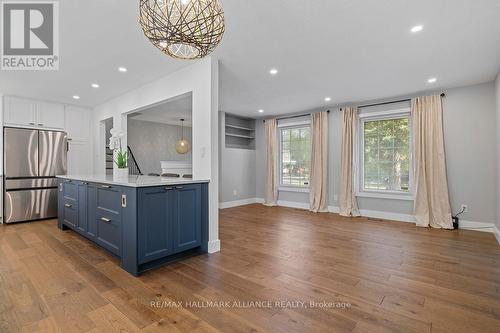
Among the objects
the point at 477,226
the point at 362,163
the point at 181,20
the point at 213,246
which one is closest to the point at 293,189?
the point at 362,163

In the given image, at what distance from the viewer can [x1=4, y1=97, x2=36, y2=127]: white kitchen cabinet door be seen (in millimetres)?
4666

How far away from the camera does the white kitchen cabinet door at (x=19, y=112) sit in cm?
467

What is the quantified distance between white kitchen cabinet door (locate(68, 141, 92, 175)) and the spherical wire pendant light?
210 inches

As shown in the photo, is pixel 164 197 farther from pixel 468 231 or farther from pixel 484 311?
pixel 468 231

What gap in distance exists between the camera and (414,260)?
2.77 metres

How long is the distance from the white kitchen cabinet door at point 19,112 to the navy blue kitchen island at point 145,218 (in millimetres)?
2967

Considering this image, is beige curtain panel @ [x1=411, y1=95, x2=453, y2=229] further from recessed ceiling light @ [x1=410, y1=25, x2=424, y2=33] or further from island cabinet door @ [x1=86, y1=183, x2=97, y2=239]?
island cabinet door @ [x1=86, y1=183, x2=97, y2=239]

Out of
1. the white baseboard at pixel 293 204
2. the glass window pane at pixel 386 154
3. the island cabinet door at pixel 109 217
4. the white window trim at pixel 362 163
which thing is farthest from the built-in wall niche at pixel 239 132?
the island cabinet door at pixel 109 217

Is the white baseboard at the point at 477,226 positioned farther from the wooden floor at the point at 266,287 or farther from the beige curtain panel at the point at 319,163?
the beige curtain panel at the point at 319,163

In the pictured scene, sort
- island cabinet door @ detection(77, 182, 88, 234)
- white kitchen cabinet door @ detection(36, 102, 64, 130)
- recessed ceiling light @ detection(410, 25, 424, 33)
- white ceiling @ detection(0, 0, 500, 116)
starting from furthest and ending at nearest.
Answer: white kitchen cabinet door @ detection(36, 102, 64, 130) → island cabinet door @ detection(77, 182, 88, 234) → recessed ceiling light @ detection(410, 25, 424, 33) → white ceiling @ detection(0, 0, 500, 116)

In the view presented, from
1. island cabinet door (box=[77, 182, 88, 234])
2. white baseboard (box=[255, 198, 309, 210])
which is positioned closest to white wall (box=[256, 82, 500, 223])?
white baseboard (box=[255, 198, 309, 210])

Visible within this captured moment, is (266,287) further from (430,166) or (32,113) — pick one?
(32,113)

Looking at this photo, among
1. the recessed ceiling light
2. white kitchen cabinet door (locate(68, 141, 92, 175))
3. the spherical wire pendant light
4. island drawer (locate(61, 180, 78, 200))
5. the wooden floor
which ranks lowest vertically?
the wooden floor

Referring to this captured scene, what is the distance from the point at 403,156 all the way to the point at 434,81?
A: 5.07ft
